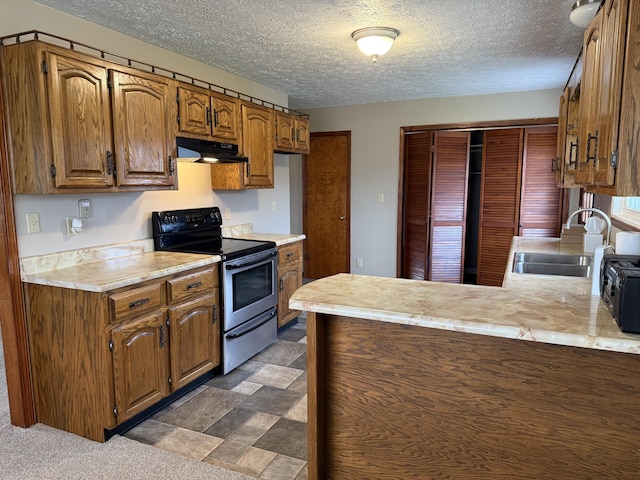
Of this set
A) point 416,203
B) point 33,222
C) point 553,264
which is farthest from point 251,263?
point 416,203

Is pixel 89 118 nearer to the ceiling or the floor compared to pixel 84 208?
nearer to the ceiling

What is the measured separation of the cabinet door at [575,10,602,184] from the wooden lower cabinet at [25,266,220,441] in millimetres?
2203

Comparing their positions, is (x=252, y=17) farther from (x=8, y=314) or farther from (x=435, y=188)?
(x=435, y=188)

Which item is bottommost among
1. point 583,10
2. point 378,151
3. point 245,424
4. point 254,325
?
point 245,424

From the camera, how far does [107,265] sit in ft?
8.53

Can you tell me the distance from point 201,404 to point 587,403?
2.12m

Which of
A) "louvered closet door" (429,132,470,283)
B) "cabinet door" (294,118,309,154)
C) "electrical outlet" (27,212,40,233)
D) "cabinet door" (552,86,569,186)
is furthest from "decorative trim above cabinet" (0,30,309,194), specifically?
"louvered closet door" (429,132,470,283)

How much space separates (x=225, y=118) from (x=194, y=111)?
1.15ft

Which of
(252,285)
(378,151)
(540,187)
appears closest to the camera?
(252,285)

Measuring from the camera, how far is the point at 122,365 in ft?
7.39

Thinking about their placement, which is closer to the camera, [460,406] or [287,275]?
[460,406]

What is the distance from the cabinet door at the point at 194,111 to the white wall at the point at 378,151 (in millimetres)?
2684

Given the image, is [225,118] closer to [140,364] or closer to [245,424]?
[140,364]

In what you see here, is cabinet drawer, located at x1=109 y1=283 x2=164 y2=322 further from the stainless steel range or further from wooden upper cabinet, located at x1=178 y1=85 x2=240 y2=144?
wooden upper cabinet, located at x1=178 y1=85 x2=240 y2=144
